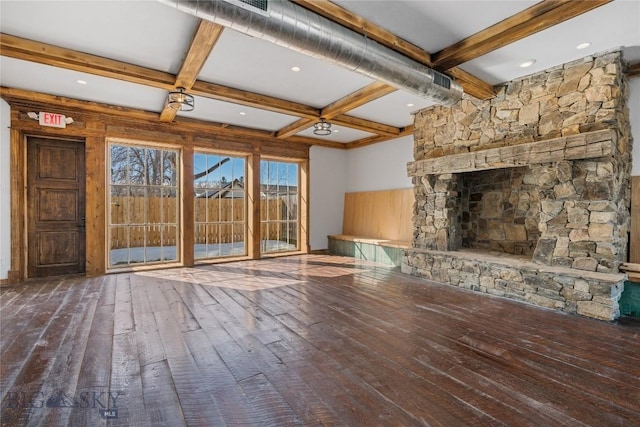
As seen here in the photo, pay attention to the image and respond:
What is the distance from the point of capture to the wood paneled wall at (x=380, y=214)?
249 inches

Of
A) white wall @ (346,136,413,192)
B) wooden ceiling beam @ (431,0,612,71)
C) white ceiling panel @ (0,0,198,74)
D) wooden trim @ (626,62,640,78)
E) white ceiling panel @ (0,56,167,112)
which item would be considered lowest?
white wall @ (346,136,413,192)

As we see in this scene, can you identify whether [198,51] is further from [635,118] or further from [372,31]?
[635,118]

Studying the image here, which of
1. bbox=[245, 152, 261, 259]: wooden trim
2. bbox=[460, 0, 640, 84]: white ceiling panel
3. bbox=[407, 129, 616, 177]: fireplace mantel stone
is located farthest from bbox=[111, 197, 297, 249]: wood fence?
bbox=[460, 0, 640, 84]: white ceiling panel

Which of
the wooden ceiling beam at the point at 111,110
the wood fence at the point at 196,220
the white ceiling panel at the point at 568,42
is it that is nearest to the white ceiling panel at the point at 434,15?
the white ceiling panel at the point at 568,42

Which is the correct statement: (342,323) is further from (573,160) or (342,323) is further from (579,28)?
(579,28)

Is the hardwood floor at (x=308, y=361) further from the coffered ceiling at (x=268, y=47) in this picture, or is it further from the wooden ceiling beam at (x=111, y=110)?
the wooden ceiling beam at (x=111, y=110)

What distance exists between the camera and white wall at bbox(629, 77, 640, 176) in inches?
138

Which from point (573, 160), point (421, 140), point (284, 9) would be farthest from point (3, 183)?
point (573, 160)

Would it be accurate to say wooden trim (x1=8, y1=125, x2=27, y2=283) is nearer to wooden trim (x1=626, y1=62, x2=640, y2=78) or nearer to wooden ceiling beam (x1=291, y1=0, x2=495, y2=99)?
wooden ceiling beam (x1=291, y1=0, x2=495, y2=99)

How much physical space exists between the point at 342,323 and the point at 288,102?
137 inches

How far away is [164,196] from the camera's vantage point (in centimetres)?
593

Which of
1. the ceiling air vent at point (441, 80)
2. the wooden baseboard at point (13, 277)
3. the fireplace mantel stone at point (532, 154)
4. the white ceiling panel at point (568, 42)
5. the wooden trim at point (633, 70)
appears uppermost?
the white ceiling panel at point (568, 42)

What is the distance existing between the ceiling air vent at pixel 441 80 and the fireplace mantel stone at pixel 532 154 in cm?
122

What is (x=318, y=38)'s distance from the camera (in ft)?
8.09
